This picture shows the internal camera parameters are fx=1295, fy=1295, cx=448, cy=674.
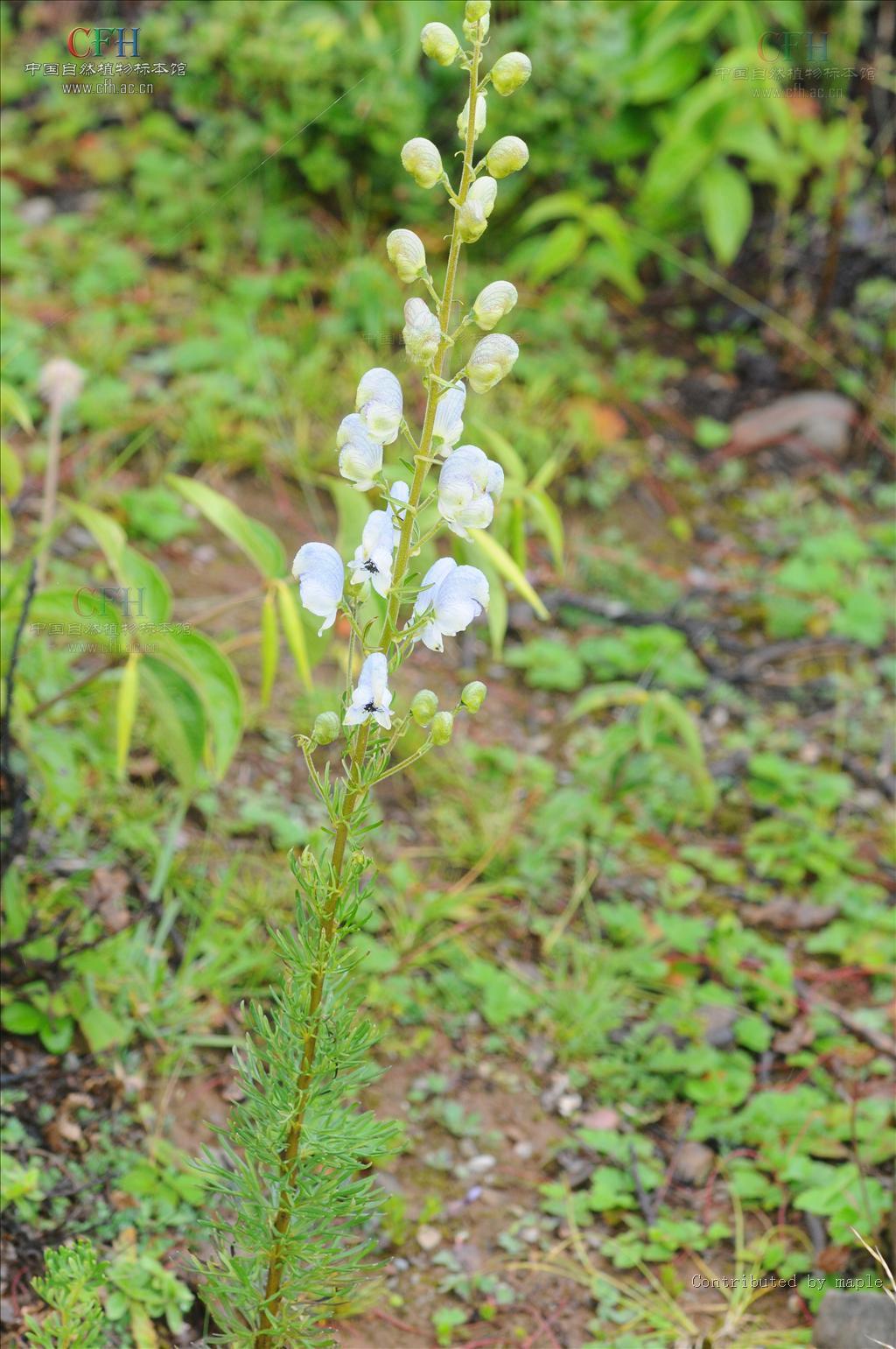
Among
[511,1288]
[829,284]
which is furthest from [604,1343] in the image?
[829,284]

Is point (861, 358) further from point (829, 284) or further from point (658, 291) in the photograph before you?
point (658, 291)

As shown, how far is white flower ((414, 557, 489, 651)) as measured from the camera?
4.86ft

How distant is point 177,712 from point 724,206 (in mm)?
3313

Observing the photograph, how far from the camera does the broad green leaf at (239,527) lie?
2.20m

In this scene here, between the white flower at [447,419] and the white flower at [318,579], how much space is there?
0.18 m

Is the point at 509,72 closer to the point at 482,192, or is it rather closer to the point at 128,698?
the point at 482,192

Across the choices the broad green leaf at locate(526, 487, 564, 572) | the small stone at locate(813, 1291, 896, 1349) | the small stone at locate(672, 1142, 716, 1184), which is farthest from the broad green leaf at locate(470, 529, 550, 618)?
the small stone at locate(813, 1291, 896, 1349)

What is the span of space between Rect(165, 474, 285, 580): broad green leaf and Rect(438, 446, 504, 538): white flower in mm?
822

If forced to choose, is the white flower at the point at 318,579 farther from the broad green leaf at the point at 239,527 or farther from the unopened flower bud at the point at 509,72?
the broad green leaf at the point at 239,527

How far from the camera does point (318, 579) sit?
4.87 feet

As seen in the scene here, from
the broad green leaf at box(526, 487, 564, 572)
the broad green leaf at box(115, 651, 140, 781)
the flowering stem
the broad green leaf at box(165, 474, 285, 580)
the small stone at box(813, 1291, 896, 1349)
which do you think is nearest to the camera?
the flowering stem

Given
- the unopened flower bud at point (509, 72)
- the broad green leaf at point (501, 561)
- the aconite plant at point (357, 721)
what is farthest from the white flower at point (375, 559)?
the broad green leaf at point (501, 561)

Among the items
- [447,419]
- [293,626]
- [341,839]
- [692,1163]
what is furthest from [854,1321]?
[447,419]

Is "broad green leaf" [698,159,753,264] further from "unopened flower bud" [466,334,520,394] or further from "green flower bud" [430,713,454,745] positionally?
"green flower bud" [430,713,454,745]
